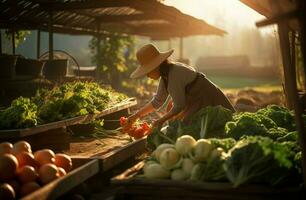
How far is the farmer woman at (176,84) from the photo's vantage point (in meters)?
6.32

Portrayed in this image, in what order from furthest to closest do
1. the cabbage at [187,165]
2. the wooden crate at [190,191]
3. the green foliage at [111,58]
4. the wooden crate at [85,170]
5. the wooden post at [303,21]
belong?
the green foliage at [111,58] < the cabbage at [187,165] < the wooden crate at [85,170] < the wooden crate at [190,191] < the wooden post at [303,21]

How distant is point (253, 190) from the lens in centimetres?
372

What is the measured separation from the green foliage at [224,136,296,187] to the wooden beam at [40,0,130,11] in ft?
26.8

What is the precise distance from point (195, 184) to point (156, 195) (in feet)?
1.15

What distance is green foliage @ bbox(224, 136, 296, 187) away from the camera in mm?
3793

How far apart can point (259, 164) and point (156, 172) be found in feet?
2.94

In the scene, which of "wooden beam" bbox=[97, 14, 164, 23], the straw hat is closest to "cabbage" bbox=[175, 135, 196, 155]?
the straw hat

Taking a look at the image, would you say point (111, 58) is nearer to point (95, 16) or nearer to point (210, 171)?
point (95, 16)

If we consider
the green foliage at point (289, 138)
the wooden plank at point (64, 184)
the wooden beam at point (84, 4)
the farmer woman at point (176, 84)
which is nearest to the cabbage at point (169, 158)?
the wooden plank at point (64, 184)

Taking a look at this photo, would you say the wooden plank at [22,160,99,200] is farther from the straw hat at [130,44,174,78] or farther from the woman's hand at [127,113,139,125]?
the woman's hand at [127,113,139,125]

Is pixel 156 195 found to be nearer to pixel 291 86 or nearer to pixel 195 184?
pixel 195 184

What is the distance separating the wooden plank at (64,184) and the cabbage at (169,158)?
86cm

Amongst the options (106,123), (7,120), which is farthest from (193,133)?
(106,123)

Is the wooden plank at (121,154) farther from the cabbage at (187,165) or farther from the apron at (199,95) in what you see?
the cabbage at (187,165)
